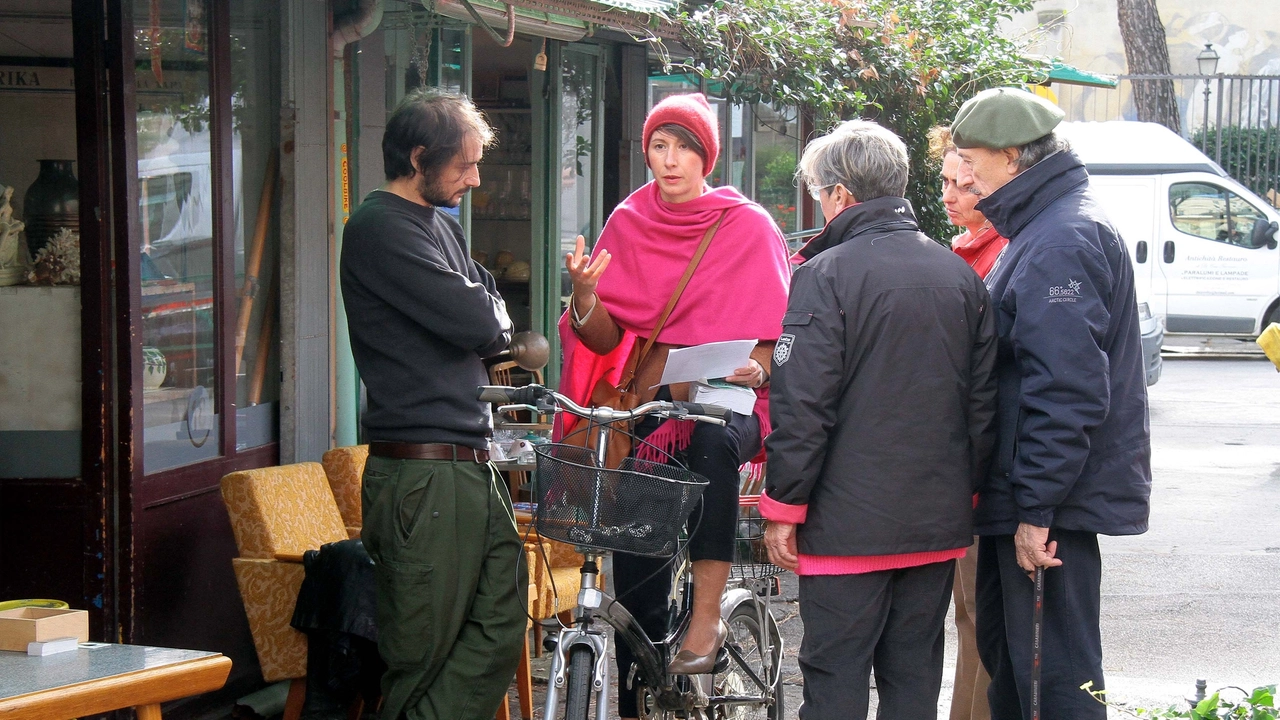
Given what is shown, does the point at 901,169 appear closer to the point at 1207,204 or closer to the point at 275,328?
the point at 275,328

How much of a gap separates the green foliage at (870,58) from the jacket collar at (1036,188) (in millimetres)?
3533

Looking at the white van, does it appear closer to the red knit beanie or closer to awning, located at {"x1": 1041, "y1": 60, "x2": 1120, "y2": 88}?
awning, located at {"x1": 1041, "y1": 60, "x2": 1120, "y2": 88}

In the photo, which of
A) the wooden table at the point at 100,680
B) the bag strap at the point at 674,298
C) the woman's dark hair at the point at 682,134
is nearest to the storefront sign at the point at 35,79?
the woman's dark hair at the point at 682,134

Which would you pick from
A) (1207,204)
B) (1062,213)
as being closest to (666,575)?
(1062,213)

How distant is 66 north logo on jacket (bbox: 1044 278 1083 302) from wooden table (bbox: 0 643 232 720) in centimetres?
199

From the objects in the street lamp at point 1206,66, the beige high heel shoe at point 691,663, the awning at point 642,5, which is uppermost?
the street lamp at point 1206,66

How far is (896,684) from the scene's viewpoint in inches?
131

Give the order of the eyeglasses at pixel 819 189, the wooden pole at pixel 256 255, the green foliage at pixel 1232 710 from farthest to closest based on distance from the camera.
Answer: the wooden pole at pixel 256 255 → the eyeglasses at pixel 819 189 → the green foliage at pixel 1232 710

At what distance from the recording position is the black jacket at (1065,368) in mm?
3037

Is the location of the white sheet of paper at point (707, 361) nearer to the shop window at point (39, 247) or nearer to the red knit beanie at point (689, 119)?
the red knit beanie at point (689, 119)

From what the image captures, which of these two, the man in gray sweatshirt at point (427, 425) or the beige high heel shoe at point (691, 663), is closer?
the man in gray sweatshirt at point (427, 425)

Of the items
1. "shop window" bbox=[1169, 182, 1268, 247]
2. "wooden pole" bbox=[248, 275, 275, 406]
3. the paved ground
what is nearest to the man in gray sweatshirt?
the paved ground

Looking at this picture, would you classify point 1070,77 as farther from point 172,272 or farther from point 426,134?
point 426,134

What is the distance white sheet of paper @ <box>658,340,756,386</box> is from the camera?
351cm
